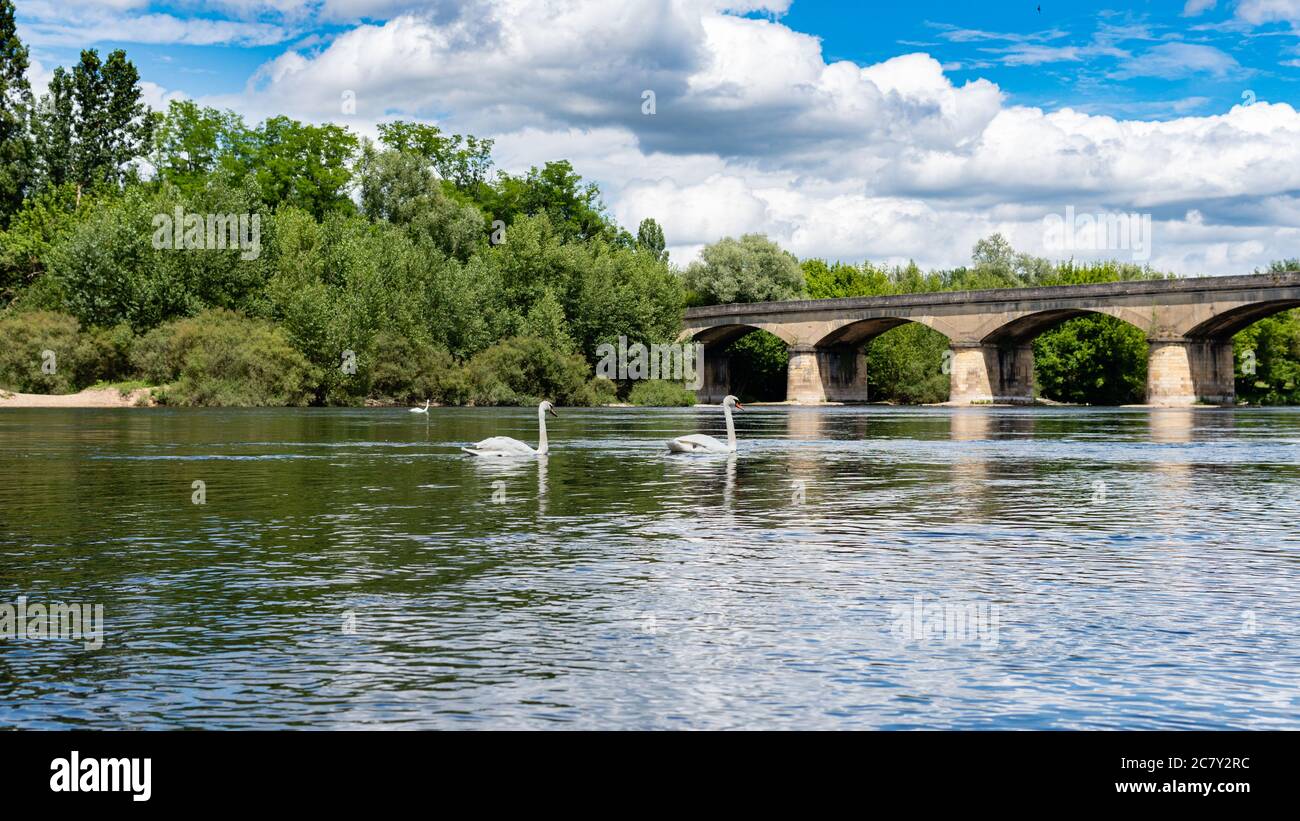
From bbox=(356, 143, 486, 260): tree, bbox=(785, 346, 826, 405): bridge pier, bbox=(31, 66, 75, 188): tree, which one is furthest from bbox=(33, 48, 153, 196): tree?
bbox=(785, 346, 826, 405): bridge pier

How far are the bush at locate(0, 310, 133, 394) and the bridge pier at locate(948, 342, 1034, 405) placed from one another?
222 feet

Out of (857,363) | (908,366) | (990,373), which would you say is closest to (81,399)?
(990,373)

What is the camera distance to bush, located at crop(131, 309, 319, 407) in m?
83.3

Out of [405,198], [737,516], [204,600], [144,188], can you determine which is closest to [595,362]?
[405,198]

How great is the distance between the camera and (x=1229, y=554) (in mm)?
17359

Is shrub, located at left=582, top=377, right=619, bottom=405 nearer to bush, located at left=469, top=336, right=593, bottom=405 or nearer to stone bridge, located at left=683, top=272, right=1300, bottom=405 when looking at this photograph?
bush, located at left=469, top=336, right=593, bottom=405

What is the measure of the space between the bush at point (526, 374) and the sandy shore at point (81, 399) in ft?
75.2

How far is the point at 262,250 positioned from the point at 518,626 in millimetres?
87044

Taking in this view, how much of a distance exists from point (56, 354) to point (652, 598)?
80.4 meters

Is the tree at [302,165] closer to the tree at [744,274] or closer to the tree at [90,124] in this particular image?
the tree at [90,124]

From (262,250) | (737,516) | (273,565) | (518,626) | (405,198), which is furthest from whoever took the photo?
(405,198)

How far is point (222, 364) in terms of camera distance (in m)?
83.8
